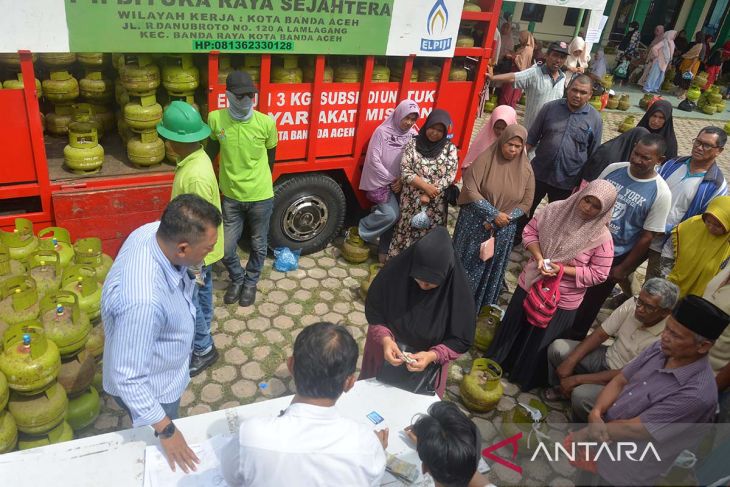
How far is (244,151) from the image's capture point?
12.8 ft

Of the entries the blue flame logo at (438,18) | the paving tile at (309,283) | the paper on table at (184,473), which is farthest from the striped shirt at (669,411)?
the blue flame logo at (438,18)

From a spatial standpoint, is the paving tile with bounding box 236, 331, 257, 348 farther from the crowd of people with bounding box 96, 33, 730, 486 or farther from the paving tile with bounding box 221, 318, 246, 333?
the crowd of people with bounding box 96, 33, 730, 486

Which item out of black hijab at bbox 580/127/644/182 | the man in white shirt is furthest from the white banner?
the man in white shirt

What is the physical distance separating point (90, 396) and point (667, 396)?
3.23 metres

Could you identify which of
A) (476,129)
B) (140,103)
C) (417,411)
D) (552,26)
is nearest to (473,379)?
(417,411)

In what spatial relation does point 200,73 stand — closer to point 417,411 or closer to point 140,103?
point 140,103

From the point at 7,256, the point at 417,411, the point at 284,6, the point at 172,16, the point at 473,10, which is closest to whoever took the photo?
the point at 417,411

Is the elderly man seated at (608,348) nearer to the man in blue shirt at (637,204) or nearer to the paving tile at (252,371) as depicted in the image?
the man in blue shirt at (637,204)

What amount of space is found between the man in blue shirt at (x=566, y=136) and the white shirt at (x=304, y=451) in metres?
4.02

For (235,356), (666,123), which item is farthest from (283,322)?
(666,123)

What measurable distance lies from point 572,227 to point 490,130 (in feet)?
5.61

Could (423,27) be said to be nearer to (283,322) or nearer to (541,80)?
(541,80)

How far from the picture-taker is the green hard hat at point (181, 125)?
10.9ft

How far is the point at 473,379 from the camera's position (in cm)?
373
